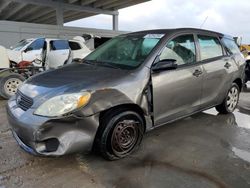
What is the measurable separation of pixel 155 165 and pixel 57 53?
23.6 feet

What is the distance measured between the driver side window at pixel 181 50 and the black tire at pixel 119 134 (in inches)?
37.3

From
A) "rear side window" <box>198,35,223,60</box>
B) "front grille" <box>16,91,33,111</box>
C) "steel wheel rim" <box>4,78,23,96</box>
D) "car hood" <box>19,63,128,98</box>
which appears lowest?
"steel wheel rim" <box>4,78,23,96</box>

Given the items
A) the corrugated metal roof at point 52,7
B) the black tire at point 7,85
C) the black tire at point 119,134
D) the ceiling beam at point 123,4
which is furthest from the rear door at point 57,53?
the ceiling beam at point 123,4

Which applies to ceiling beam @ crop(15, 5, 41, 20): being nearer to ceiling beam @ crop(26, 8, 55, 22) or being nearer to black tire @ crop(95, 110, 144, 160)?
ceiling beam @ crop(26, 8, 55, 22)


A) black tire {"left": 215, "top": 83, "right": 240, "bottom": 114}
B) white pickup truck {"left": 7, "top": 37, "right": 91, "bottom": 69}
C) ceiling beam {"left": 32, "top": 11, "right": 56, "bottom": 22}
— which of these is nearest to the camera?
black tire {"left": 215, "top": 83, "right": 240, "bottom": 114}

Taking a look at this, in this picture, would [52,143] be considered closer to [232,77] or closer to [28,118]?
[28,118]

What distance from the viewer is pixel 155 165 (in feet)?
10.2

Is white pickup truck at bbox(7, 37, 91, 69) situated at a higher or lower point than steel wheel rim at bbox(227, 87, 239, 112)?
→ higher

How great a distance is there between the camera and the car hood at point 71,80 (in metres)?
2.90

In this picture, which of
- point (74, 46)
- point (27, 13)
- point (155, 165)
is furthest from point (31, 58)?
point (27, 13)

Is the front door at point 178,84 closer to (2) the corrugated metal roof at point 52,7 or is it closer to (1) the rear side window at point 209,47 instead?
(1) the rear side window at point 209,47

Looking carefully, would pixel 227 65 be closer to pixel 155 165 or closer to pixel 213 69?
pixel 213 69

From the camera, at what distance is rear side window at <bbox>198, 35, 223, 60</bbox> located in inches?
166

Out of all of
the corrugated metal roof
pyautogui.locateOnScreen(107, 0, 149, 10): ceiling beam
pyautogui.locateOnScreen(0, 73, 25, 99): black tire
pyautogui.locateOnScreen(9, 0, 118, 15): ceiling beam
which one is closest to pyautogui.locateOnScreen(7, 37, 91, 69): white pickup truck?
pyautogui.locateOnScreen(0, 73, 25, 99): black tire
